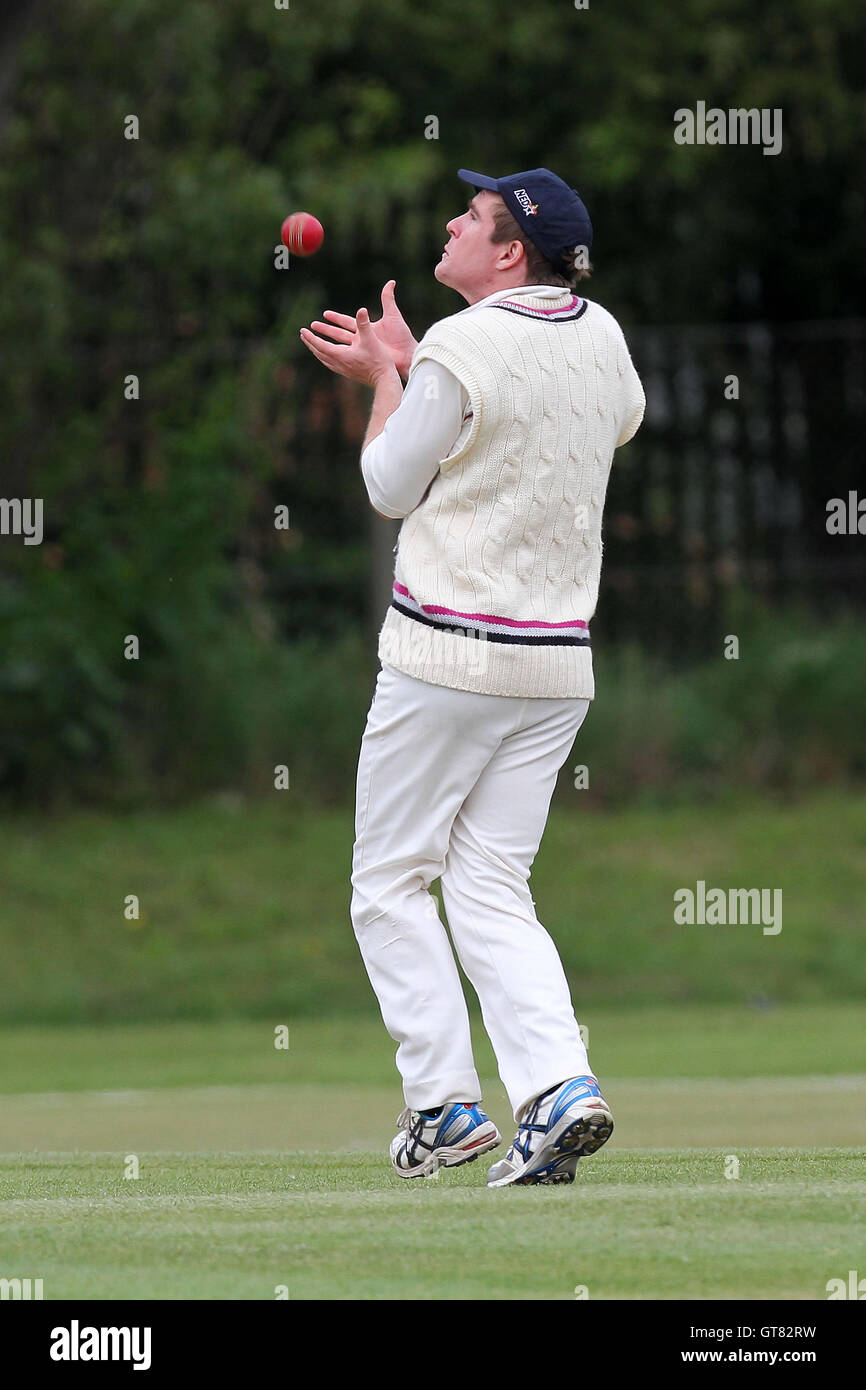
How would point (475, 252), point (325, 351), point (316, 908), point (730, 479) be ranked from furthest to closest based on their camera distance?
point (730, 479)
point (316, 908)
point (325, 351)
point (475, 252)

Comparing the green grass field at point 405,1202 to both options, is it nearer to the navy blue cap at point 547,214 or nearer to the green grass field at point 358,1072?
the green grass field at point 358,1072

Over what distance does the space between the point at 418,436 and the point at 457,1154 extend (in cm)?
147

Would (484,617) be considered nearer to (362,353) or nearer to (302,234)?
(362,353)

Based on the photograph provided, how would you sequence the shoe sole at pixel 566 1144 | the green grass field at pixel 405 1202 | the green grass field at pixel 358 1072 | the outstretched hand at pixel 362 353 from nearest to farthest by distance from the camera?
the green grass field at pixel 405 1202
the green grass field at pixel 358 1072
the shoe sole at pixel 566 1144
the outstretched hand at pixel 362 353

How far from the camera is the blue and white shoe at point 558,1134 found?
4625 mm

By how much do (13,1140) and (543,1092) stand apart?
3093 mm

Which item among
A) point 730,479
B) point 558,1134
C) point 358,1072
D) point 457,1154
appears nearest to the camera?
point 558,1134

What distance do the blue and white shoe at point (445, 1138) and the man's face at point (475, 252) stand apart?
1714 mm

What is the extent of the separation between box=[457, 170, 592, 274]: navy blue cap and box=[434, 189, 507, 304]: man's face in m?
0.05

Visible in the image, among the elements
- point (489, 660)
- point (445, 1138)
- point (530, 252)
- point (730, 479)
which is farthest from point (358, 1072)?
point (730, 479)

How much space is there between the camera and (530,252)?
16.4 ft

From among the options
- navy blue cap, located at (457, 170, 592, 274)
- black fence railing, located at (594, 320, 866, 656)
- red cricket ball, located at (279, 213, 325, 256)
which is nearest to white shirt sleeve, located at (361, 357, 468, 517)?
navy blue cap, located at (457, 170, 592, 274)

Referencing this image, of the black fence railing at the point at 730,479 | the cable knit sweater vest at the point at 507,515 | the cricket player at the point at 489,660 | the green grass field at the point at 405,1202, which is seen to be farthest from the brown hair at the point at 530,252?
the black fence railing at the point at 730,479

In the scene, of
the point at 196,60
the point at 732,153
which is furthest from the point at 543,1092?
the point at 732,153
